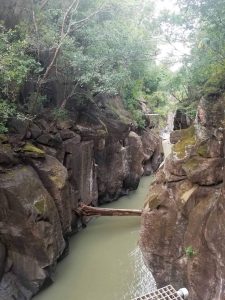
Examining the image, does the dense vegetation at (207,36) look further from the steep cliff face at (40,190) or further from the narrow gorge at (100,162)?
the steep cliff face at (40,190)

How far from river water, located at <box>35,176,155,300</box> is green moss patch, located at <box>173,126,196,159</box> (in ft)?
15.2

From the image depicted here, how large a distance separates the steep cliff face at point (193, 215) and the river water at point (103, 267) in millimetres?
2478

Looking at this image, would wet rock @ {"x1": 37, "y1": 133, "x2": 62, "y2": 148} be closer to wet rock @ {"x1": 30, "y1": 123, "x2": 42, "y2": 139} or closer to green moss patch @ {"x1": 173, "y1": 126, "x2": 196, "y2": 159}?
wet rock @ {"x1": 30, "y1": 123, "x2": 42, "y2": 139}

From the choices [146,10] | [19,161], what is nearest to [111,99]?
[146,10]

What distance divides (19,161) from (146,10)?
43.0 feet

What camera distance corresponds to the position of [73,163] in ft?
47.0

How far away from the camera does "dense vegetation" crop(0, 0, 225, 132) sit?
10016mm

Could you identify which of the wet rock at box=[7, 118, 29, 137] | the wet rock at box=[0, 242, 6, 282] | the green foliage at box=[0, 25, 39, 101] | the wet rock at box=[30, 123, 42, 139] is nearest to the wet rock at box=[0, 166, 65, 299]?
the wet rock at box=[0, 242, 6, 282]

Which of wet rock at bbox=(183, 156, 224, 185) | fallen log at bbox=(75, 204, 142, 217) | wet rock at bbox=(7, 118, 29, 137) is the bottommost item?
fallen log at bbox=(75, 204, 142, 217)

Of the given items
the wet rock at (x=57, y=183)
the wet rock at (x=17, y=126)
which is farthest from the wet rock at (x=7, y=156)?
the wet rock at (x=17, y=126)

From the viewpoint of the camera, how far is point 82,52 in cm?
1434

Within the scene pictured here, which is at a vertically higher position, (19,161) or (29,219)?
(19,161)

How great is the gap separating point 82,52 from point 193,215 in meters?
9.76

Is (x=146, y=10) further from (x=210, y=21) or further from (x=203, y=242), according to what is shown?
(x=203, y=242)
